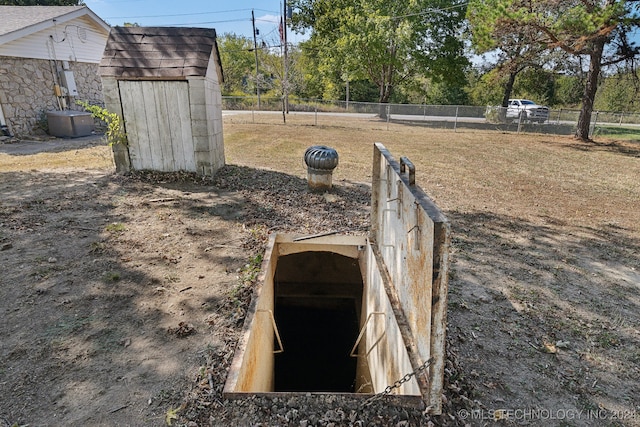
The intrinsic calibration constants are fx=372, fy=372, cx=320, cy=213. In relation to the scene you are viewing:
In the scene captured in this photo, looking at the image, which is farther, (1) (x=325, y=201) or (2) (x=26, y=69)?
(2) (x=26, y=69)

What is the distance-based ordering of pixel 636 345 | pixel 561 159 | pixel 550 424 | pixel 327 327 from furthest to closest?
pixel 561 159, pixel 327 327, pixel 636 345, pixel 550 424

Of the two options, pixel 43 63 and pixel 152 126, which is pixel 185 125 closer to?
pixel 152 126

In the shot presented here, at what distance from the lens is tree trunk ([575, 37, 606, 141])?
46.1 feet

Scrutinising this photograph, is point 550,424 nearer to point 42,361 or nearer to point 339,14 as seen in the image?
point 42,361

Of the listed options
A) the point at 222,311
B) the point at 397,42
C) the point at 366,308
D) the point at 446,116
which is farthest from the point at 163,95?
the point at 446,116

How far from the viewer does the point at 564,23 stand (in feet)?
37.8

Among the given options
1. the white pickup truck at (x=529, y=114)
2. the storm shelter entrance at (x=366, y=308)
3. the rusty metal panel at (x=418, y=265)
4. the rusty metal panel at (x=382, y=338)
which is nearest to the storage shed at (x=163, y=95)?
the storm shelter entrance at (x=366, y=308)

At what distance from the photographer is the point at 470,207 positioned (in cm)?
690

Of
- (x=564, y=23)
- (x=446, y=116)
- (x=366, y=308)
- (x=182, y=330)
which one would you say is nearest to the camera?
(x=182, y=330)

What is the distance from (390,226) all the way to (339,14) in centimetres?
2826

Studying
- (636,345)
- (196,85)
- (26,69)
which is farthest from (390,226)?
(26,69)

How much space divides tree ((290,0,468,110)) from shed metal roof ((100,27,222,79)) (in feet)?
61.5

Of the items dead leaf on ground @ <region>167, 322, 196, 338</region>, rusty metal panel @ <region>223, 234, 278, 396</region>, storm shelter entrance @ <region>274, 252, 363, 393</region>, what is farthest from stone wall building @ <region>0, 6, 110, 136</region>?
dead leaf on ground @ <region>167, 322, 196, 338</region>

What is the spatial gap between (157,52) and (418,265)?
700 centimetres
